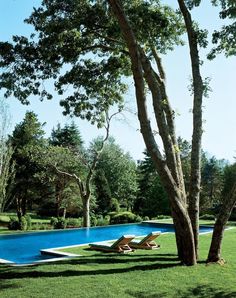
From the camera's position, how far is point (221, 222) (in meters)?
9.16

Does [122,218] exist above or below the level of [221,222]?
above

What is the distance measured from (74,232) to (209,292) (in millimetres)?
16499

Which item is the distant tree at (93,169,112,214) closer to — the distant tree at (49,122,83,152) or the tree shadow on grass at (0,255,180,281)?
the distant tree at (49,122,83,152)

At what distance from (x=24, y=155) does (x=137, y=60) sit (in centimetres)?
1948

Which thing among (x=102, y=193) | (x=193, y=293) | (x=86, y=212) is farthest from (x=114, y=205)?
(x=193, y=293)

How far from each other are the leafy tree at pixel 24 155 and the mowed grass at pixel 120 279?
18728mm

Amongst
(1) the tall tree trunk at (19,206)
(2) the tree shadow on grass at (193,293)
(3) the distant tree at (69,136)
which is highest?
(3) the distant tree at (69,136)

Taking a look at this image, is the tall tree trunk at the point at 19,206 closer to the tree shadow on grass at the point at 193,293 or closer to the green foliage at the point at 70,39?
the green foliage at the point at 70,39

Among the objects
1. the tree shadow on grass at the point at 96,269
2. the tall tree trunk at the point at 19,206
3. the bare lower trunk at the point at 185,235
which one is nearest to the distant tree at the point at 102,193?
the tall tree trunk at the point at 19,206

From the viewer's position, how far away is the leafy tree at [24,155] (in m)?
28.0

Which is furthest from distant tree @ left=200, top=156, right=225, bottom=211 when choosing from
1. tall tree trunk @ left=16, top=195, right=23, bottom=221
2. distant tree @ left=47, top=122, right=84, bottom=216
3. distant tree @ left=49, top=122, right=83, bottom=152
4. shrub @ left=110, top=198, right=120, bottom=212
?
tall tree trunk @ left=16, top=195, right=23, bottom=221

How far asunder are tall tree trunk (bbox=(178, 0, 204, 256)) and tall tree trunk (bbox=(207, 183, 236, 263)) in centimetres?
46

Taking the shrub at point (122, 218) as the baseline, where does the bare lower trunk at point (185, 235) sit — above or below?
below

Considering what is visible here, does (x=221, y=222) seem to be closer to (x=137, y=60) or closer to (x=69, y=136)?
(x=137, y=60)
